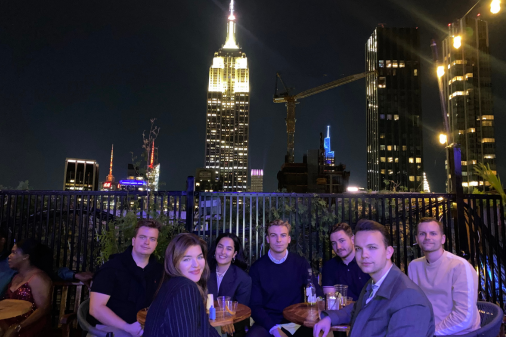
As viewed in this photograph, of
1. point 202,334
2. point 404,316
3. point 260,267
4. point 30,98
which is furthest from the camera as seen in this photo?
point 30,98

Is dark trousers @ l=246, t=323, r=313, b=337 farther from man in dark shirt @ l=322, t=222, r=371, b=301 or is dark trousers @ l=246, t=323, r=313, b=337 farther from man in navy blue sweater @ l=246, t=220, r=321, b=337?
man in dark shirt @ l=322, t=222, r=371, b=301

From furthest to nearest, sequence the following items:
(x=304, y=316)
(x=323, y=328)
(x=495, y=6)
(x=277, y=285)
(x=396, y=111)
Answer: (x=396, y=111)
(x=495, y=6)
(x=277, y=285)
(x=304, y=316)
(x=323, y=328)

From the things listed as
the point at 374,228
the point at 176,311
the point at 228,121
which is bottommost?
the point at 176,311

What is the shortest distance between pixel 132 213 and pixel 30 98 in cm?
3041

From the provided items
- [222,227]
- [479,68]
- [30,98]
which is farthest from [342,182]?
[479,68]

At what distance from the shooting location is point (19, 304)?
3570mm

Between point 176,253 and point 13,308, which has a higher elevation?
point 176,253

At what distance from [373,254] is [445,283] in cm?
172

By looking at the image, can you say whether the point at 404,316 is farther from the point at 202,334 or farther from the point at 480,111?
the point at 480,111

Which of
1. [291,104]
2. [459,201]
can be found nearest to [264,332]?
[459,201]

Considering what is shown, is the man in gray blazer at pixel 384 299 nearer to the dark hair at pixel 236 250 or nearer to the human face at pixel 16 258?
the dark hair at pixel 236 250

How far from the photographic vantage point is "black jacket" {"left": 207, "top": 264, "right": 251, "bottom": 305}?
3.74 m

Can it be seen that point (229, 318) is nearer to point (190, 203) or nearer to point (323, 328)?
point (323, 328)

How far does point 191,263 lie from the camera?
210cm
